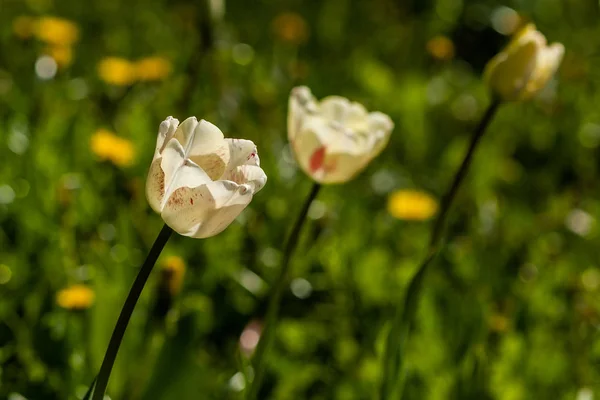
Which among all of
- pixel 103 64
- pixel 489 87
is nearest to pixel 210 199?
pixel 489 87

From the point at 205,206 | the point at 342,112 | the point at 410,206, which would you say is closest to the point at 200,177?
the point at 205,206

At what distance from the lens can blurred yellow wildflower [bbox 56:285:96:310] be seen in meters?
1.04

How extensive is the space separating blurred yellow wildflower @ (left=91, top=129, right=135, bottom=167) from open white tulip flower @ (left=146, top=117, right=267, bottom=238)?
2.69 feet

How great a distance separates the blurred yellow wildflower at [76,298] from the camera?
104 cm

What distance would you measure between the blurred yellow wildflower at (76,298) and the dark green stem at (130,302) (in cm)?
40

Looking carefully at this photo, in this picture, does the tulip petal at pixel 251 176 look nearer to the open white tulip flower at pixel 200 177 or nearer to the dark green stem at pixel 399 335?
the open white tulip flower at pixel 200 177

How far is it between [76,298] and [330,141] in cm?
38

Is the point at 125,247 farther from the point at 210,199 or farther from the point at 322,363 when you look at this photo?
the point at 210,199

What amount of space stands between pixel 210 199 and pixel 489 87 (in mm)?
500

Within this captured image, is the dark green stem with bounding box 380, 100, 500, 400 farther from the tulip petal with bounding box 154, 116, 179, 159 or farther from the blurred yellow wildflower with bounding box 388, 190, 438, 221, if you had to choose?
the blurred yellow wildflower with bounding box 388, 190, 438, 221

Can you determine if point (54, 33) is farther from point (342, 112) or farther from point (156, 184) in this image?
point (156, 184)

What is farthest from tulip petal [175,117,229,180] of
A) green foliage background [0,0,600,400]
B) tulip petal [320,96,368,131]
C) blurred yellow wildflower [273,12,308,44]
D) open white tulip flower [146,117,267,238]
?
blurred yellow wildflower [273,12,308,44]

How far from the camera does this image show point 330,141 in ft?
2.89

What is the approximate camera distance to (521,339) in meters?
1.16
